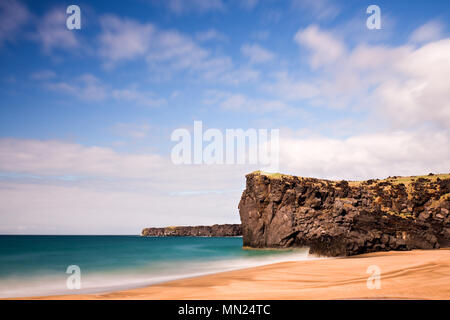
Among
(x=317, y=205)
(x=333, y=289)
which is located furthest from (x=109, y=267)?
(x=317, y=205)

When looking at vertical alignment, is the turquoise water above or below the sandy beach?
below

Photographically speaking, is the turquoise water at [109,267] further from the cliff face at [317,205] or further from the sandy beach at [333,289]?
the cliff face at [317,205]

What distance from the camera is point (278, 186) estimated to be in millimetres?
65875

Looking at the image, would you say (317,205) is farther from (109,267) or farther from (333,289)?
(333,289)

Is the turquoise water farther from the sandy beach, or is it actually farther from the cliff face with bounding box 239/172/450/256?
the cliff face with bounding box 239/172/450/256

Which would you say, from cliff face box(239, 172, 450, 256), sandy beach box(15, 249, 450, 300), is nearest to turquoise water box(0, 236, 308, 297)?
sandy beach box(15, 249, 450, 300)

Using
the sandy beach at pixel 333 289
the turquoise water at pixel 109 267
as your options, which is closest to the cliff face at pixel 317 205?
the turquoise water at pixel 109 267

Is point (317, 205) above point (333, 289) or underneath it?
underneath

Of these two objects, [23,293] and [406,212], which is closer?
[23,293]

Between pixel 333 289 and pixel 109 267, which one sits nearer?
pixel 333 289

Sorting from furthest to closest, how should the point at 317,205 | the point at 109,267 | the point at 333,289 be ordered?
the point at 317,205, the point at 109,267, the point at 333,289
